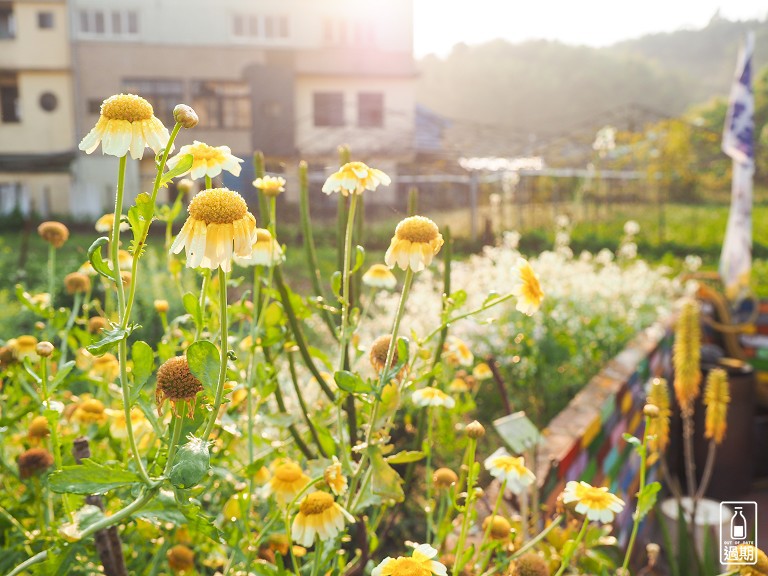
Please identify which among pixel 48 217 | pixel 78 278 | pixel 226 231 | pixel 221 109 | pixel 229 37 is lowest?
pixel 48 217

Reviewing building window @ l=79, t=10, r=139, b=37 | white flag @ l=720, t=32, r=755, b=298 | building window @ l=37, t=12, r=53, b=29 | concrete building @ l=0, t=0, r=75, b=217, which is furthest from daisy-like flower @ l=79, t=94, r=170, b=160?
building window @ l=37, t=12, r=53, b=29

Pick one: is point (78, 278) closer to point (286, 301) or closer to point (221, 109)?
point (286, 301)

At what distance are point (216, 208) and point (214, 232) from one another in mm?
19

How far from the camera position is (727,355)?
4.02 meters

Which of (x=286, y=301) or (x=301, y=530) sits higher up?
(x=286, y=301)

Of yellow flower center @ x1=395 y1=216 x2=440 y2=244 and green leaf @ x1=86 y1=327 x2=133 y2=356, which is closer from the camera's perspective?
green leaf @ x1=86 y1=327 x2=133 y2=356

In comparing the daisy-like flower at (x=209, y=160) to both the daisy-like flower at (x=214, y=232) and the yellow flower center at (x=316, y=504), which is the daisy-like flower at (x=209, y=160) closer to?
the daisy-like flower at (x=214, y=232)

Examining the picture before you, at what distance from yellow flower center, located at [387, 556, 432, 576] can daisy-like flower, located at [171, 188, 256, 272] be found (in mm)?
333

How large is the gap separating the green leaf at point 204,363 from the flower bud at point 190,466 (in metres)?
0.05

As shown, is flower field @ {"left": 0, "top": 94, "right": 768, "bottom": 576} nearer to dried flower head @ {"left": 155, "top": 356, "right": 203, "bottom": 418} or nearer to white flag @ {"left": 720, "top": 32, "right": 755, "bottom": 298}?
dried flower head @ {"left": 155, "top": 356, "right": 203, "bottom": 418}

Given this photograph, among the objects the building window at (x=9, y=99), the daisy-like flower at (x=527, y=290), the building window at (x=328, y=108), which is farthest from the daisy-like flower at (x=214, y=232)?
the building window at (x=9, y=99)

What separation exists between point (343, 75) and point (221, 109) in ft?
10.8

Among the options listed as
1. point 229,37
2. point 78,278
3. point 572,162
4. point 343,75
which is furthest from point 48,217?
point 78,278

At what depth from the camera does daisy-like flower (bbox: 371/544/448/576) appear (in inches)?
27.3
